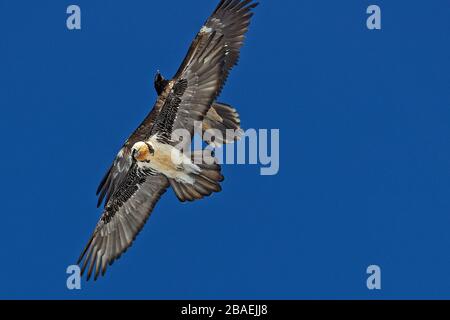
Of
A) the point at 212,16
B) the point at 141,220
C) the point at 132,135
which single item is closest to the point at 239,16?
the point at 212,16

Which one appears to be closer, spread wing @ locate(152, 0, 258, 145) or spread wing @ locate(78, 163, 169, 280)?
spread wing @ locate(152, 0, 258, 145)

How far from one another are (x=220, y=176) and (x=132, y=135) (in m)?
2.35

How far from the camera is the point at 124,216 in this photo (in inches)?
611

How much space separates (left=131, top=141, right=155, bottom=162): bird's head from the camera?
14.5 metres

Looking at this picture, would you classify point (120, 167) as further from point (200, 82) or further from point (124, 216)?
point (200, 82)

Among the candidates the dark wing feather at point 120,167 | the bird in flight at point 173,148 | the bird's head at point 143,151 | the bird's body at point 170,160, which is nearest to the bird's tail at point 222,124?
the bird in flight at point 173,148

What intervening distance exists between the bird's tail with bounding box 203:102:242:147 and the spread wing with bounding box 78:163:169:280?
4.82 ft

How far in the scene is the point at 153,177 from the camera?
50.2 feet

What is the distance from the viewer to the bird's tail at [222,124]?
1656 centimetres

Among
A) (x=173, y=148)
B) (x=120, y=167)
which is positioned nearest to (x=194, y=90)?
(x=173, y=148)

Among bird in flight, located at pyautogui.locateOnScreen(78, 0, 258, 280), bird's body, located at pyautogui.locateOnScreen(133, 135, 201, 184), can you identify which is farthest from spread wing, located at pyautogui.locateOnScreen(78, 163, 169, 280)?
bird's body, located at pyautogui.locateOnScreen(133, 135, 201, 184)

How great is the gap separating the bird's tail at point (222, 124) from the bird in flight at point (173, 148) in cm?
2

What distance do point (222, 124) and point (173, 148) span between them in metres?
2.45

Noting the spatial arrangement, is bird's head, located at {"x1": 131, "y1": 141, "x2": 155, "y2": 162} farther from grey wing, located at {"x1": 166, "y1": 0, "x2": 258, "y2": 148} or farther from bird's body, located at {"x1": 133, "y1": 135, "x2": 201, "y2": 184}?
grey wing, located at {"x1": 166, "y1": 0, "x2": 258, "y2": 148}
